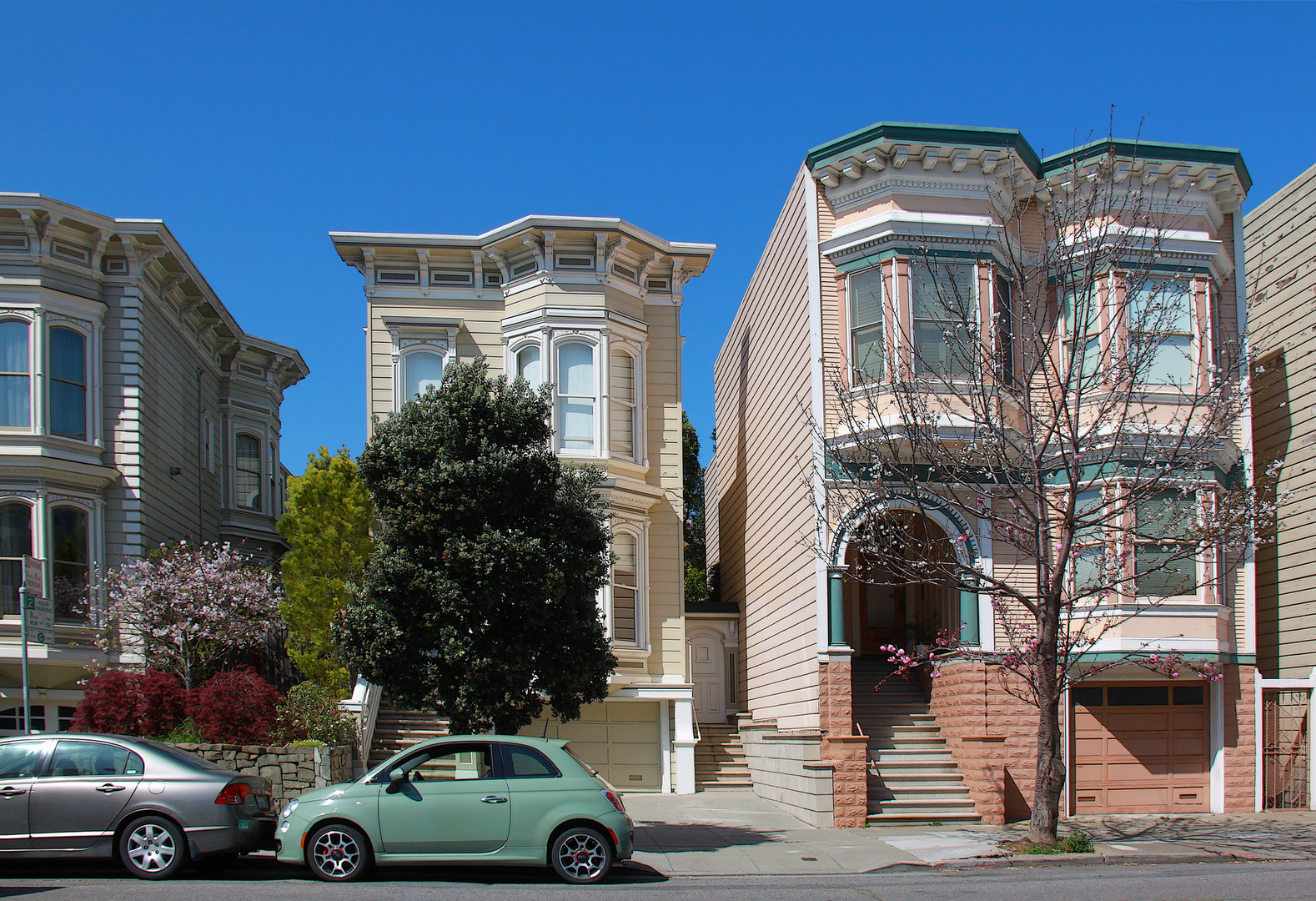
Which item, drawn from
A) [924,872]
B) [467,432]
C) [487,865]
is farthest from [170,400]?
[924,872]

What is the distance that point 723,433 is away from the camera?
27.1 meters

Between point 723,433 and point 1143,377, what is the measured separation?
11585 millimetres

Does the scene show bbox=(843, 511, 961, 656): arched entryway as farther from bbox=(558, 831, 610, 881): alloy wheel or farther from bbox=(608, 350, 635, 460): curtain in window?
bbox=(558, 831, 610, 881): alloy wheel

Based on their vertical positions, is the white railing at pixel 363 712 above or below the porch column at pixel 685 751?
above

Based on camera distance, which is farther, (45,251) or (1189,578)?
(45,251)

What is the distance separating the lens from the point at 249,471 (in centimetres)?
2722

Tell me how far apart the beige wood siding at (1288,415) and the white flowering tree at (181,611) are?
17.3 m

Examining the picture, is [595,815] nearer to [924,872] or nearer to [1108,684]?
[924,872]

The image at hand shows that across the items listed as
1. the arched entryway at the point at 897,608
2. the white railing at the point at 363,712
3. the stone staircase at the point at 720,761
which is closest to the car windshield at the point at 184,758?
the white railing at the point at 363,712

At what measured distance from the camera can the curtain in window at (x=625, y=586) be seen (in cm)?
2038

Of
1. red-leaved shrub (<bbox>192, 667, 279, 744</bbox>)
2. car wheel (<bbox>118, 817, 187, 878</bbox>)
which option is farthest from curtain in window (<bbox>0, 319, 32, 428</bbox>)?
car wheel (<bbox>118, 817, 187, 878</bbox>)

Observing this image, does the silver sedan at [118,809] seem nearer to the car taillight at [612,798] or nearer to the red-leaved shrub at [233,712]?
the car taillight at [612,798]

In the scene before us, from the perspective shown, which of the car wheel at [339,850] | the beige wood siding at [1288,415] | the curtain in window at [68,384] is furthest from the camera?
the curtain in window at [68,384]

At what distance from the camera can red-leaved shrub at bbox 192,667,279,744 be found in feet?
50.4
